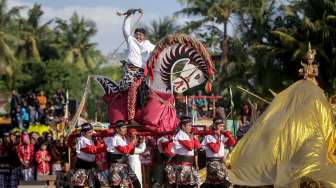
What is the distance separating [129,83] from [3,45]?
3367cm

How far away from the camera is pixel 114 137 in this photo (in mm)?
14430

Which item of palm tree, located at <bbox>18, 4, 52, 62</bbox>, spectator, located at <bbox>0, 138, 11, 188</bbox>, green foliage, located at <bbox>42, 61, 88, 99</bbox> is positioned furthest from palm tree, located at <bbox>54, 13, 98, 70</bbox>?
spectator, located at <bbox>0, 138, 11, 188</bbox>

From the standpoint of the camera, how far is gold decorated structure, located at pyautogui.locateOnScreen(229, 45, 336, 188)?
9.98m

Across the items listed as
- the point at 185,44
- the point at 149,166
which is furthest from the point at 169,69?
the point at 149,166

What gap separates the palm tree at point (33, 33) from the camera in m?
58.2

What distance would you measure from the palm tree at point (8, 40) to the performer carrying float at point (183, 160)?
122ft

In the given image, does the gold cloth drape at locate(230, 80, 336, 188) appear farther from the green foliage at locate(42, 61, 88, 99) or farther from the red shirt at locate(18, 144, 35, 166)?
the green foliage at locate(42, 61, 88, 99)

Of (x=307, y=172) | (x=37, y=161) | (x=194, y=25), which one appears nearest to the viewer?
(x=307, y=172)

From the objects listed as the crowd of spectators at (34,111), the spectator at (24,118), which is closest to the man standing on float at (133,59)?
the crowd of spectators at (34,111)

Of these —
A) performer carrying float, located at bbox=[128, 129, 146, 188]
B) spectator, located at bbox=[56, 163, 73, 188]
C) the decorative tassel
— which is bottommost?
spectator, located at bbox=[56, 163, 73, 188]

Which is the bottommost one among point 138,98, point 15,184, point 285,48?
point 15,184

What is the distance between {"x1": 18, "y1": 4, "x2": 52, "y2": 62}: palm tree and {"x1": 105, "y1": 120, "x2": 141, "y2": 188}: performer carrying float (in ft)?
140

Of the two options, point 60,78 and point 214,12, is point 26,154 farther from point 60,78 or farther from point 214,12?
point 60,78

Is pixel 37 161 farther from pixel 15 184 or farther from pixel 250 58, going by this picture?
pixel 250 58
